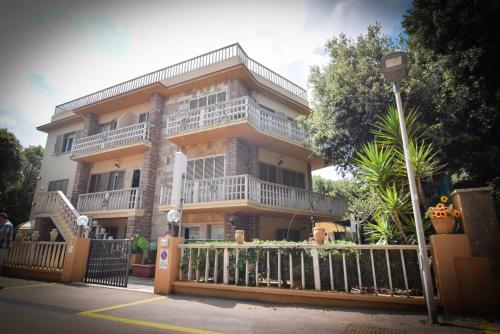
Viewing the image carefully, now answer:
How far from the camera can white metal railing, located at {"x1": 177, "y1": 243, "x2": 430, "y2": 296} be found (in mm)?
5227

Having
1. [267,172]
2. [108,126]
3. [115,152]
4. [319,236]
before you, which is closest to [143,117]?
[115,152]

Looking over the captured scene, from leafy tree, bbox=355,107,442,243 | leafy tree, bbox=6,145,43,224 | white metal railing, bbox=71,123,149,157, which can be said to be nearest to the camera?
leafy tree, bbox=355,107,442,243

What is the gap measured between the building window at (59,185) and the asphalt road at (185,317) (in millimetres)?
12479

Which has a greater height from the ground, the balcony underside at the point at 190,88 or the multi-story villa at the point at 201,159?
the balcony underside at the point at 190,88

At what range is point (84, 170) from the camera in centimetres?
1619

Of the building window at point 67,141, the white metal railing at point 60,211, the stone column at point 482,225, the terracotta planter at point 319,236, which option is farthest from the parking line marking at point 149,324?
the building window at point 67,141

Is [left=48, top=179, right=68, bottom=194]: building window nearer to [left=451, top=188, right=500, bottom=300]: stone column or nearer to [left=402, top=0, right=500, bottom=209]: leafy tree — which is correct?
[left=402, top=0, right=500, bottom=209]: leafy tree

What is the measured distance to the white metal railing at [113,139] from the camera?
557 inches

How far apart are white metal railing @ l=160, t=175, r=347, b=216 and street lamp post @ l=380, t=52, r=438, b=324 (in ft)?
21.3

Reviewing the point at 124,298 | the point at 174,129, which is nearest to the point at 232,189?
the point at 174,129

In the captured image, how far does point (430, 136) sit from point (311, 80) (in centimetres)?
630

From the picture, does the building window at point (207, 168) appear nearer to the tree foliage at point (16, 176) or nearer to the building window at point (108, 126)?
the building window at point (108, 126)

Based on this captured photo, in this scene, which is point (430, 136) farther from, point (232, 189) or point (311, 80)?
point (232, 189)

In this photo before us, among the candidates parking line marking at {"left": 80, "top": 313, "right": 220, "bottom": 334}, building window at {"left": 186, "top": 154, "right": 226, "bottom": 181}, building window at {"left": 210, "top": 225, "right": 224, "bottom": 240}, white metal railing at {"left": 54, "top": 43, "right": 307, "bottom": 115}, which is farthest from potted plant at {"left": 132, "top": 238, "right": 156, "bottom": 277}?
white metal railing at {"left": 54, "top": 43, "right": 307, "bottom": 115}
